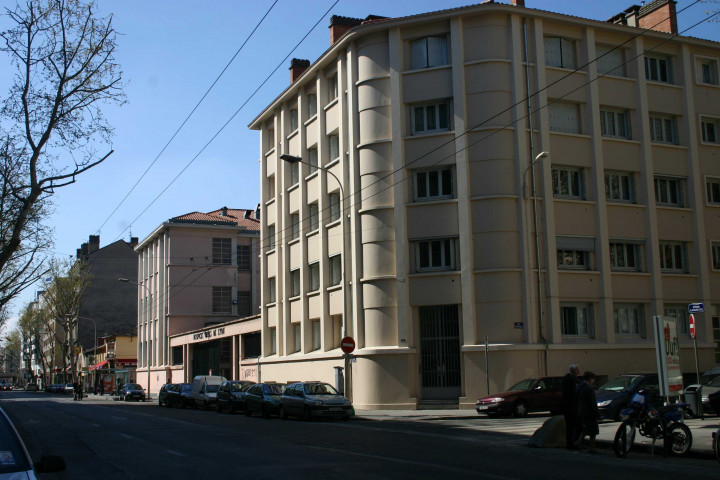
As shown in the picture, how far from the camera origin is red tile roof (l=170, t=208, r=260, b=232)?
62.7m

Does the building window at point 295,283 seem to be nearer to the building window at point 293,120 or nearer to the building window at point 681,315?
the building window at point 293,120

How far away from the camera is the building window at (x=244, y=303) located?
63625 mm

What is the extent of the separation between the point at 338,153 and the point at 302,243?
5153 mm

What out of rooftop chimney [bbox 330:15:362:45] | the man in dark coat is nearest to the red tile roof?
rooftop chimney [bbox 330:15:362:45]

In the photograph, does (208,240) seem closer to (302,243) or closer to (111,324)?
(302,243)

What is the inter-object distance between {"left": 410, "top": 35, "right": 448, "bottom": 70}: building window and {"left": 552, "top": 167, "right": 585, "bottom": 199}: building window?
20.6ft

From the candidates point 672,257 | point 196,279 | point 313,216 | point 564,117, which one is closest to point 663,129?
point 564,117

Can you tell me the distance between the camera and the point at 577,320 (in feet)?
95.6

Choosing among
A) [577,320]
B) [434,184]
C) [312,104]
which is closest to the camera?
[577,320]

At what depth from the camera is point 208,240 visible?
62.9 m

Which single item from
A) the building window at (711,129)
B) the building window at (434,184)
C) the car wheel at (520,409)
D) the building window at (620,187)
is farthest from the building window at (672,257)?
the car wheel at (520,409)

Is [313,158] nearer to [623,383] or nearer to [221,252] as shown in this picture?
[623,383]

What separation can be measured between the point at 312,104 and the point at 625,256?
16485mm

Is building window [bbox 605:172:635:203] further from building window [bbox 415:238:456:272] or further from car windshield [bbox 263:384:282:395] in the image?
car windshield [bbox 263:384:282:395]
